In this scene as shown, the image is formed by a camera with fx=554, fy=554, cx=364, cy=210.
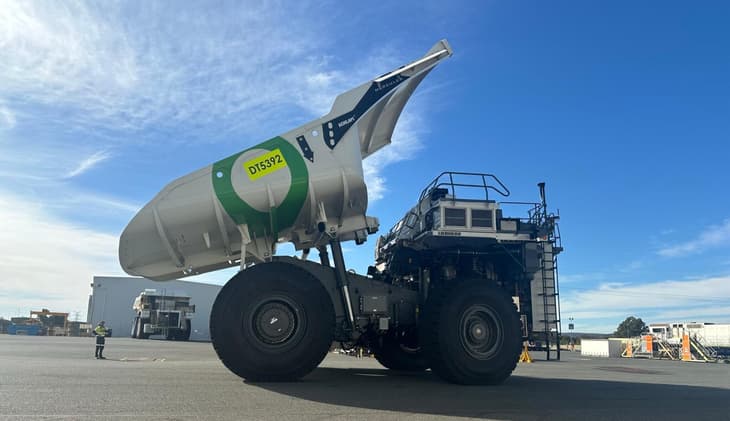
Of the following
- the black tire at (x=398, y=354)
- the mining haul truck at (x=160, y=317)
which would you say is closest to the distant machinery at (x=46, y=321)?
the mining haul truck at (x=160, y=317)

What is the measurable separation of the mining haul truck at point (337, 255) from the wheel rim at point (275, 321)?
16mm

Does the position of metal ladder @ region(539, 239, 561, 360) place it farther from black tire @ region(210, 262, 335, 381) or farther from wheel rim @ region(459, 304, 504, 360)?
black tire @ region(210, 262, 335, 381)

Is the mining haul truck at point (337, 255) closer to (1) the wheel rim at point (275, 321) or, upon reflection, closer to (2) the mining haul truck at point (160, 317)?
(1) the wheel rim at point (275, 321)

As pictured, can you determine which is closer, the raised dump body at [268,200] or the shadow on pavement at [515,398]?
the shadow on pavement at [515,398]

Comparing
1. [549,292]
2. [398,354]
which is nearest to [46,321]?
[398,354]

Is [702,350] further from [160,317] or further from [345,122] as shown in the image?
[160,317]

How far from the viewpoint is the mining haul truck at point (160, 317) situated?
39281 mm

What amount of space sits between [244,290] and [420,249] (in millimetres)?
3524

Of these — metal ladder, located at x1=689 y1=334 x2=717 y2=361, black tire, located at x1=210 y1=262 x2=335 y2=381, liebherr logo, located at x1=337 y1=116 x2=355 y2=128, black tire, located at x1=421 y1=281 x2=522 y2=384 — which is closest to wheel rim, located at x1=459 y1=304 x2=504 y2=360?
black tire, located at x1=421 y1=281 x2=522 y2=384

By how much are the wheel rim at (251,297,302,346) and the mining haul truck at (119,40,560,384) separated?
2cm

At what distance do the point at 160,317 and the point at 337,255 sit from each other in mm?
33328

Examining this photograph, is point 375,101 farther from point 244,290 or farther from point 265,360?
point 265,360

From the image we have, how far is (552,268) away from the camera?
10.5 m

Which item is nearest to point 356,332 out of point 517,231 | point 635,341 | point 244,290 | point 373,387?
point 373,387
